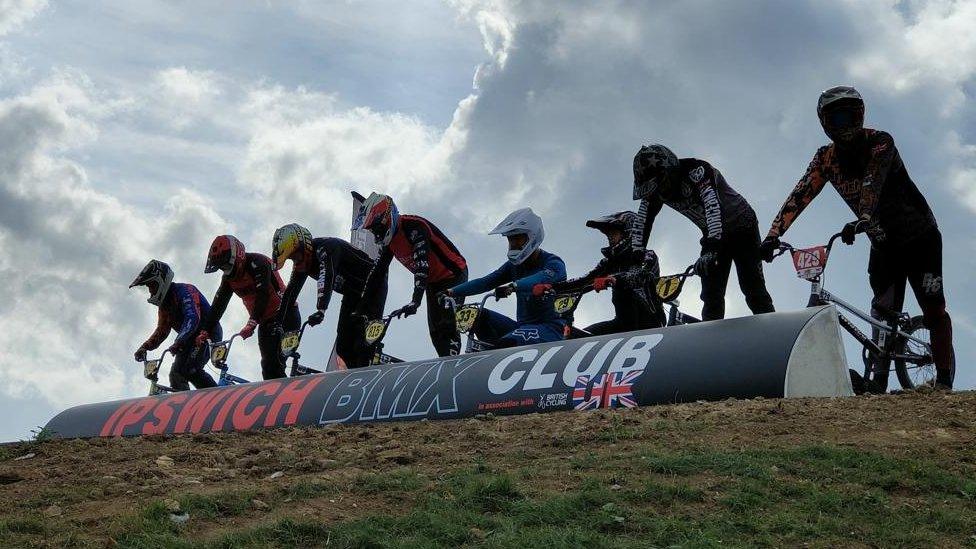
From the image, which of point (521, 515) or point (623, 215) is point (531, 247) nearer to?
point (623, 215)

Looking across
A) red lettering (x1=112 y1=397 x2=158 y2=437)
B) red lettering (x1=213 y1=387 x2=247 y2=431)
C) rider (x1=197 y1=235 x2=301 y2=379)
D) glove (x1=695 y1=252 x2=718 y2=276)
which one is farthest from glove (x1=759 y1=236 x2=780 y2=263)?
red lettering (x1=112 y1=397 x2=158 y2=437)

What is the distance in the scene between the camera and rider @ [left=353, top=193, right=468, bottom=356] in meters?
14.5

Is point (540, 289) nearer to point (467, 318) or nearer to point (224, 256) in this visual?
point (467, 318)

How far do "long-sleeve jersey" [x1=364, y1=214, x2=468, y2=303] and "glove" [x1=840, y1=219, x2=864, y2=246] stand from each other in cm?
558

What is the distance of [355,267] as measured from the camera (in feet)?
54.0

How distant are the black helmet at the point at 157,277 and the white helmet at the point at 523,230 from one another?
7830 millimetres

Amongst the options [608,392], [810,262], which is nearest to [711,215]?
[810,262]

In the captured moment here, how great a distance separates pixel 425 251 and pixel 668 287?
4.07 metres

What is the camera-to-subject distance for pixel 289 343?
1616cm

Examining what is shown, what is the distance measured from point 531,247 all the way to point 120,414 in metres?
7.11

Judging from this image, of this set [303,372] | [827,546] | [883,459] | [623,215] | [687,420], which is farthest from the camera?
[303,372]

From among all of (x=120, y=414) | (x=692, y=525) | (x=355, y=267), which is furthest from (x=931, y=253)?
(x=120, y=414)

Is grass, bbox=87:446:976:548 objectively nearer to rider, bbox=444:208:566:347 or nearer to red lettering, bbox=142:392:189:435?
rider, bbox=444:208:566:347

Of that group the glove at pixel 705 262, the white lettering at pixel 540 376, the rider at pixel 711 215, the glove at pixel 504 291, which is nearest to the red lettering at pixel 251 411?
the glove at pixel 504 291
